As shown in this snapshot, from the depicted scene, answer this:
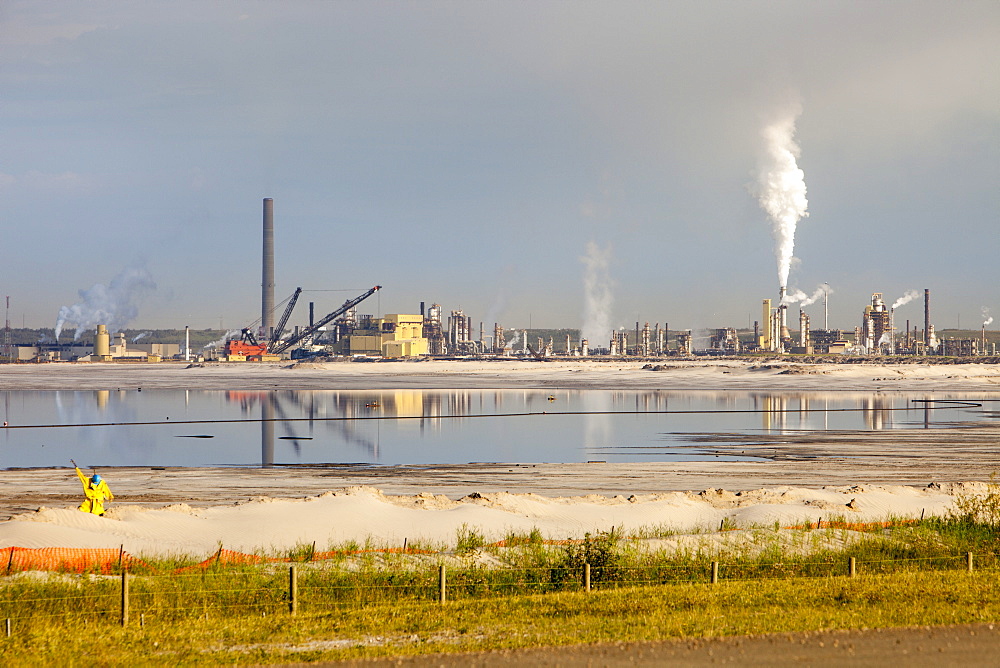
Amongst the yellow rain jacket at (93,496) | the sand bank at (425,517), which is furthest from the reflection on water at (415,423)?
the yellow rain jacket at (93,496)

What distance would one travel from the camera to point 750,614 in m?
16.2

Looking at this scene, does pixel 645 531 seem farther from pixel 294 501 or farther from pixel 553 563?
pixel 294 501

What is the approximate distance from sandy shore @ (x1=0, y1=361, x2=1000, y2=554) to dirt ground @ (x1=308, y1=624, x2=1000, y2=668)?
10.5 meters

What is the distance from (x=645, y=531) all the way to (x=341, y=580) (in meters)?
9.22

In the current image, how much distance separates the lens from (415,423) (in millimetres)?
61438

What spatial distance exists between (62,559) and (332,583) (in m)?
5.66

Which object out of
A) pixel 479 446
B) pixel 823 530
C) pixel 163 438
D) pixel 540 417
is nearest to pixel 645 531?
pixel 823 530

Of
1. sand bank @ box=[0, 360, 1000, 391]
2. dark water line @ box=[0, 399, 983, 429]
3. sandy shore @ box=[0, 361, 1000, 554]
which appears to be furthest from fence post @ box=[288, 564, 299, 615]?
sand bank @ box=[0, 360, 1000, 391]

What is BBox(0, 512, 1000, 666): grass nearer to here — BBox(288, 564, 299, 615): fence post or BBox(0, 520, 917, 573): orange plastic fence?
BBox(288, 564, 299, 615): fence post

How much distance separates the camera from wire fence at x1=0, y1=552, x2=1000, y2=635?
16500 mm

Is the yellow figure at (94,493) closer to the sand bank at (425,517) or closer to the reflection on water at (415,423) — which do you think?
the sand bank at (425,517)

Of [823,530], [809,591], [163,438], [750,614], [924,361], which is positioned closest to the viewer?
[750,614]

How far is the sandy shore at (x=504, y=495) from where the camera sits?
24.5 metres

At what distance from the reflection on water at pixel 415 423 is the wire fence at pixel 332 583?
2285cm
